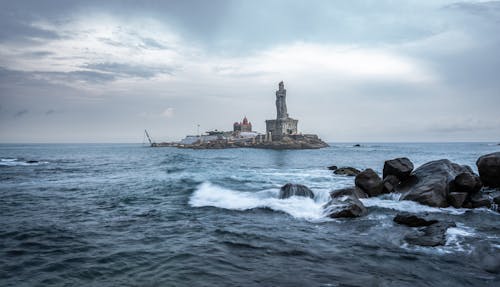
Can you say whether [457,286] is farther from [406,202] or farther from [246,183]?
[246,183]

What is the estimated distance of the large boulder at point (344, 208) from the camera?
14305 millimetres

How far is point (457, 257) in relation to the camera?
9.22 m

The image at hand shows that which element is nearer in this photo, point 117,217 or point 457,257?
point 457,257

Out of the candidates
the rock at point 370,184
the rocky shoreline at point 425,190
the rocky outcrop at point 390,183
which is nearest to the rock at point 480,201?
the rocky shoreline at point 425,190

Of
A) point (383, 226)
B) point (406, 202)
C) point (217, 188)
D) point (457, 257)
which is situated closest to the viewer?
point (457, 257)

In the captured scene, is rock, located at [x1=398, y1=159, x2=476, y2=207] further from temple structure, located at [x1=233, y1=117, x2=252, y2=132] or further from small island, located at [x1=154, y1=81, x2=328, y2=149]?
temple structure, located at [x1=233, y1=117, x2=252, y2=132]

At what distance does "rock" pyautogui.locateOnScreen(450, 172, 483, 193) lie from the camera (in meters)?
16.7

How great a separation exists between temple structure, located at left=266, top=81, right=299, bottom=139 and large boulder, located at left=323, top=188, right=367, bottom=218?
131 metres

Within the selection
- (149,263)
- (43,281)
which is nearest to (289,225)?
(149,263)

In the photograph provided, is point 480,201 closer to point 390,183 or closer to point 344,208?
point 390,183

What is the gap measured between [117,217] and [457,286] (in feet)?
41.9

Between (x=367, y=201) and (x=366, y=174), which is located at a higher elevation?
(x=366, y=174)

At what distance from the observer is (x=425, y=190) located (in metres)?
17.1

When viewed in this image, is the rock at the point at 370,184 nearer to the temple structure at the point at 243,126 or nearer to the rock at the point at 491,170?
the rock at the point at 491,170
